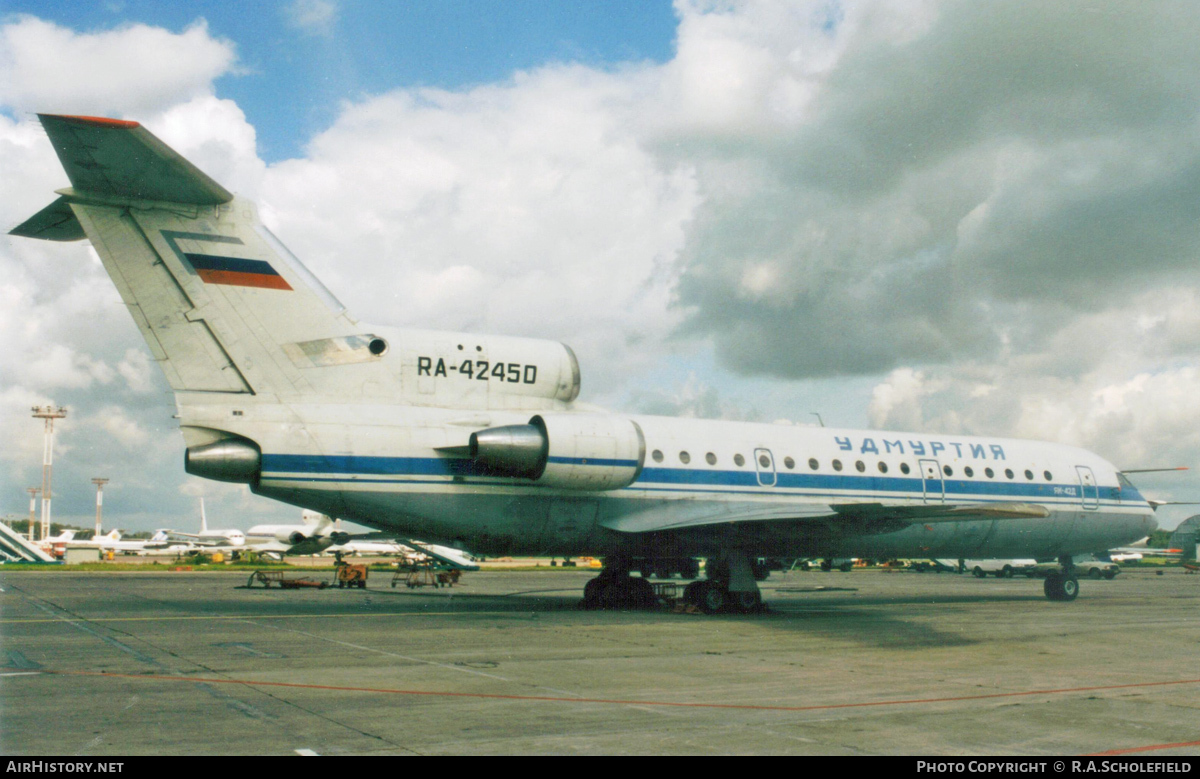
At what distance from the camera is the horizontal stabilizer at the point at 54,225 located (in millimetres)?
13984

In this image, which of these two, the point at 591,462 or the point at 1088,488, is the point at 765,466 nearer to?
the point at 591,462

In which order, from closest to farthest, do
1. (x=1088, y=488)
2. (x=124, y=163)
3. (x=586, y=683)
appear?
1. (x=586, y=683)
2. (x=124, y=163)
3. (x=1088, y=488)

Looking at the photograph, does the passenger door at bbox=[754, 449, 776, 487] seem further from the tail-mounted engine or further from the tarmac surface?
the tail-mounted engine

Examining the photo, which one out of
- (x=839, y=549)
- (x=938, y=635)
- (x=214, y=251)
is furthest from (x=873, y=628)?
(x=214, y=251)

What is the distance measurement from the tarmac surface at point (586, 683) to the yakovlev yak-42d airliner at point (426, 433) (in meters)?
1.72

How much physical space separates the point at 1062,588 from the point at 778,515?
37.5 ft

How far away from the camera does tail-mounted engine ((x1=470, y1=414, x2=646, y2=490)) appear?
607 inches

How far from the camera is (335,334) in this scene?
50.9 ft

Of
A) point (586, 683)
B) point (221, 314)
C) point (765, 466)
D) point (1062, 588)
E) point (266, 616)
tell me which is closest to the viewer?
point (586, 683)

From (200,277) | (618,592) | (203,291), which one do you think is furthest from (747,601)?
(200,277)

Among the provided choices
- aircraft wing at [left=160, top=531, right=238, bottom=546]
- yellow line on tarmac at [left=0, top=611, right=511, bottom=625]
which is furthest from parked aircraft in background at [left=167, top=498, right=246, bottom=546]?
yellow line on tarmac at [left=0, top=611, right=511, bottom=625]

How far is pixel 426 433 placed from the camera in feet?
51.1

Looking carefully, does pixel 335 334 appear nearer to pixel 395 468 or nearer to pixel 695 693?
pixel 395 468

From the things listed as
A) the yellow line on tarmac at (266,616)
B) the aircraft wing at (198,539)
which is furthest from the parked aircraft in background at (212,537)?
the yellow line on tarmac at (266,616)
